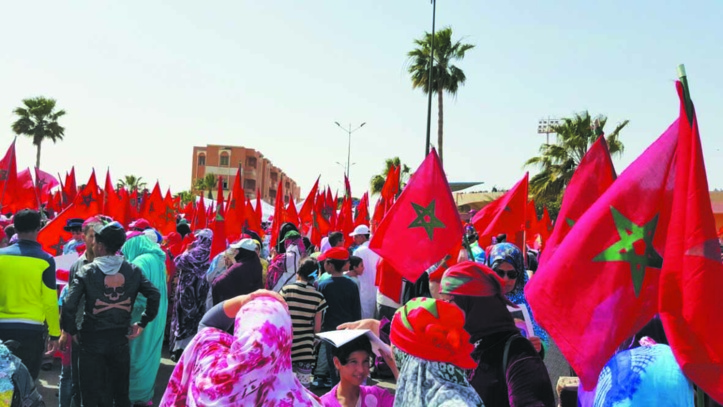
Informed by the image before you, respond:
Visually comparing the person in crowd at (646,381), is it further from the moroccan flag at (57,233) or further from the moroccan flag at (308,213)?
the moroccan flag at (308,213)

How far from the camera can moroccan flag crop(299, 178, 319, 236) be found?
14117 millimetres

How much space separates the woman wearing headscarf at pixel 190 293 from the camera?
8.11 metres

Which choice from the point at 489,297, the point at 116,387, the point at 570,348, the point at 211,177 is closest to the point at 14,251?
the point at 116,387

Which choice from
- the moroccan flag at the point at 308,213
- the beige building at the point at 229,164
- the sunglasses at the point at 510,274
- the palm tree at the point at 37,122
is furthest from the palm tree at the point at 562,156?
the beige building at the point at 229,164

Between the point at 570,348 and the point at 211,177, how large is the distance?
A: 7817cm

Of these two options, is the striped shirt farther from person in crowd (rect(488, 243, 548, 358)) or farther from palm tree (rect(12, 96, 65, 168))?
palm tree (rect(12, 96, 65, 168))

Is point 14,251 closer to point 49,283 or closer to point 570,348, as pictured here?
point 49,283

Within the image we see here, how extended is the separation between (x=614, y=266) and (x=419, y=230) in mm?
2989

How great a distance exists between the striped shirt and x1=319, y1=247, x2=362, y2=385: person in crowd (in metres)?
0.40

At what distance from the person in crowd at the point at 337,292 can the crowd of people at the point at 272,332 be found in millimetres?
14

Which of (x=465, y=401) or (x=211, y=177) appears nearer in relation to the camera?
(x=465, y=401)

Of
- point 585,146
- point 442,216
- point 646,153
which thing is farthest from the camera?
point 585,146

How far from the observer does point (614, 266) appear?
2.61m

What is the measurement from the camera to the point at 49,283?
16.3 feet
